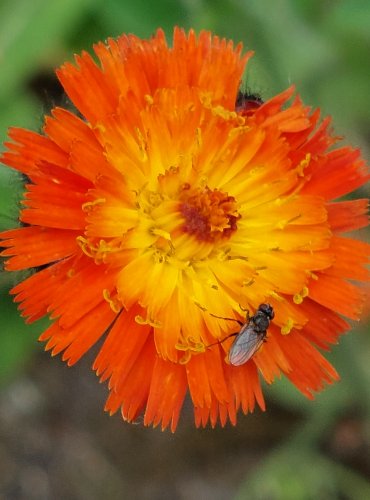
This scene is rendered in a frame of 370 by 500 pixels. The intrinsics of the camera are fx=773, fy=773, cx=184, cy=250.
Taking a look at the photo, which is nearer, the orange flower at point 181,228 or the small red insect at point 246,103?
the orange flower at point 181,228

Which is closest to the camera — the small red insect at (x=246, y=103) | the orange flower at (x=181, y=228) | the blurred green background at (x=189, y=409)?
the orange flower at (x=181, y=228)

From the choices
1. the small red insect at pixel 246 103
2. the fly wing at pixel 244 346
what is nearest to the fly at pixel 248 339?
the fly wing at pixel 244 346

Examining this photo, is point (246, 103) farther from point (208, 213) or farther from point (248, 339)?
point (248, 339)

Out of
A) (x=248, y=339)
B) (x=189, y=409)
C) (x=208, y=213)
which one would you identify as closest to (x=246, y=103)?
(x=208, y=213)

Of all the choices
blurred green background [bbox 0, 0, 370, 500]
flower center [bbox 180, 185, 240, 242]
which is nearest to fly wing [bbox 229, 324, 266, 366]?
flower center [bbox 180, 185, 240, 242]

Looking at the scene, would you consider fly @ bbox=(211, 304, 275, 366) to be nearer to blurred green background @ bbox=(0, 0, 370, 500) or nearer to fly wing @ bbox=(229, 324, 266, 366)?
fly wing @ bbox=(229, 324, 266, 366)

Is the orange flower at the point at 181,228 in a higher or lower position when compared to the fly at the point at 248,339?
higher

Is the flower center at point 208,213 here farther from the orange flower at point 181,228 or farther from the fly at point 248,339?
the fly at point 248,339

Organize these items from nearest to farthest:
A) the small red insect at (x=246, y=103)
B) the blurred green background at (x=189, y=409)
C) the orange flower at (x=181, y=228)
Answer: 1. the orange flower at (x=181, y=228)
2. the small red insect at (x=246, y=103)
3. the blurred green background at (x=189, y=409)
